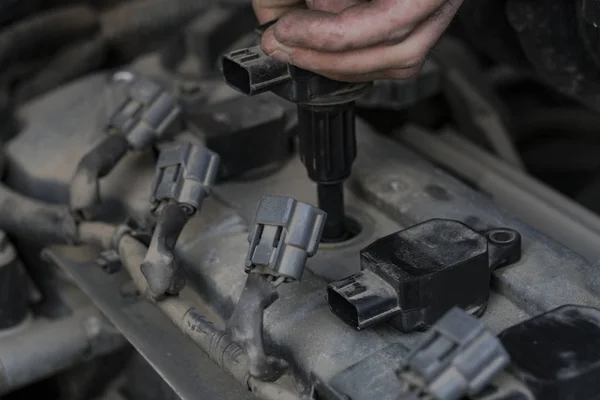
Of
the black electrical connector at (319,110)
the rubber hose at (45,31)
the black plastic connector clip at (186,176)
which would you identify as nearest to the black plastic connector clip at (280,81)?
the black electrical connector at (319,110)

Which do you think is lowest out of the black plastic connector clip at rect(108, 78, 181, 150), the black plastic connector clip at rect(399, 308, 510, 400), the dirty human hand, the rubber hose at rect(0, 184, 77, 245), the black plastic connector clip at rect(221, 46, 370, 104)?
the rubber hose at rect(0, 184, 77, 245)

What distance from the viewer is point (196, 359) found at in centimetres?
85

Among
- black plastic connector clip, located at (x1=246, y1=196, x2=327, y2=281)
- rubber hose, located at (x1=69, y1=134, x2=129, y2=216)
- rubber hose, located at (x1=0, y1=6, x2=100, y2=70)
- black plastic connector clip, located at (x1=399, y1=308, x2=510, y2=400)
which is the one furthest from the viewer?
rubber hose, located at (x1=0, y1=6, x2=100, y2=70)

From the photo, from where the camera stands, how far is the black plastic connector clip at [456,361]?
2.02 feet

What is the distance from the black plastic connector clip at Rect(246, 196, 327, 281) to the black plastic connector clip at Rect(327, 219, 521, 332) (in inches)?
2.2

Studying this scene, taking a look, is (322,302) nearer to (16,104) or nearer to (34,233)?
(34,233)

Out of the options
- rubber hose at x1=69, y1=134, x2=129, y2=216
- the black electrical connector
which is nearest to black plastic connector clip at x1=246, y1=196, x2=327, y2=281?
the black electrical connector

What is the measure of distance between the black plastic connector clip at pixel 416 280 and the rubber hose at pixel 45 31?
692 millimetres

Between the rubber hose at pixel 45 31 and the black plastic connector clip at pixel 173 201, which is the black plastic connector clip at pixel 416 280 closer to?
the black plastic connector clip at pixel 173 201

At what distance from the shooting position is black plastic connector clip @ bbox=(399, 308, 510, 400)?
0.62 meters

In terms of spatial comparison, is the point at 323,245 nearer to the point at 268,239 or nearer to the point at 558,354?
the point at 268,239

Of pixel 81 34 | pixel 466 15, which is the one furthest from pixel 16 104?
pixel 466 15

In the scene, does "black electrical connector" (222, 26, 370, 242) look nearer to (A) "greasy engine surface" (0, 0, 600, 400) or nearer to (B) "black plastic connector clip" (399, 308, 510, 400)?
(A) "greasy engine surface" (0, 0, 600, 400)

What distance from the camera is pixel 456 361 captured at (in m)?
0.62
